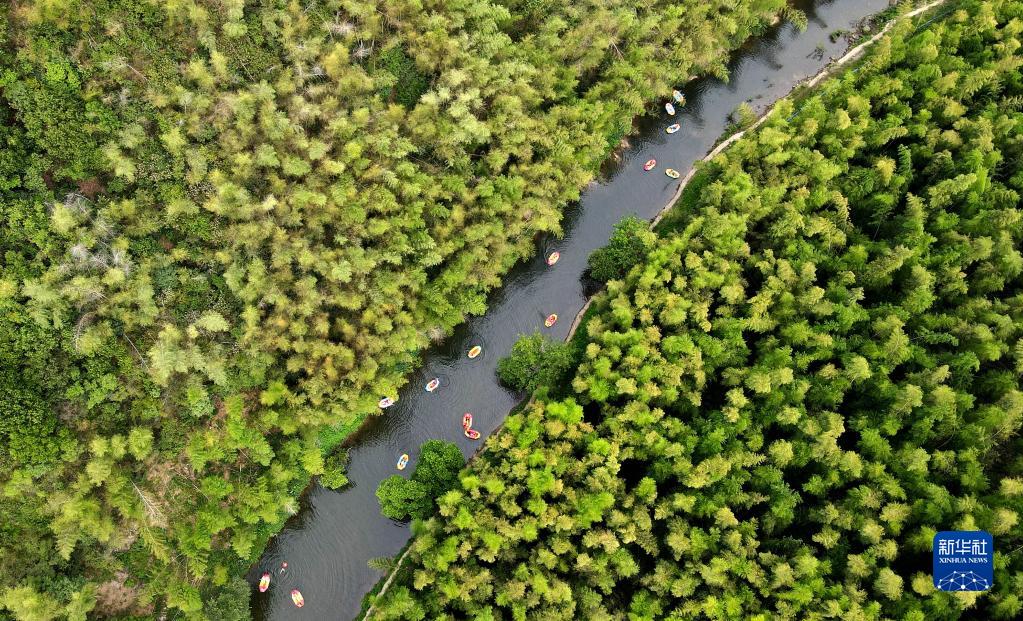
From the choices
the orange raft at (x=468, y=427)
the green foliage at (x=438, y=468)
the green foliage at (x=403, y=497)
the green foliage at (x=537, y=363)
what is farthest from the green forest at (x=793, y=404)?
the orange raft at (x=468, y=427)

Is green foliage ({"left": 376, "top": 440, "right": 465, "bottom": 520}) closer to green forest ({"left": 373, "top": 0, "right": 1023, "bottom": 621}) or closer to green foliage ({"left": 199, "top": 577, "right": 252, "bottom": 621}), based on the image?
green forest ({"left": 373, "top": 0, "right": 1023, "bottom": 621})

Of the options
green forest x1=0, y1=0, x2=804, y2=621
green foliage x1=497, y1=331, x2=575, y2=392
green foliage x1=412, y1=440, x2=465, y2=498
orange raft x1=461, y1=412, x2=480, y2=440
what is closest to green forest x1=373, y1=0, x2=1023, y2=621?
green foliage x1=497, y1=331, x2=575, y2=392

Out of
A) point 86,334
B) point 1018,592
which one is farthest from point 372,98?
point 1018,592

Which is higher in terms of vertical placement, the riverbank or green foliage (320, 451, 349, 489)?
green foliage (320, 451, 349, 489)

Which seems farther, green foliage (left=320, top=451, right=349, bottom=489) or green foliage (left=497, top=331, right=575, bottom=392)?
green foliage (left=497, top=331, right=575, bottom=392)

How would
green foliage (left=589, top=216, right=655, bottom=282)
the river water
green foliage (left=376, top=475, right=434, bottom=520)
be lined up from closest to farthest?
green foliage (left=376, top=475, right=434, bottom=520), the river water, green foliage (left=589, top=216, right=655, bottom=282)

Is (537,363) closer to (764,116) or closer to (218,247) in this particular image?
(218,247)

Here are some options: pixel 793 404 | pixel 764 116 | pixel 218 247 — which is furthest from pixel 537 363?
pixel 764 116

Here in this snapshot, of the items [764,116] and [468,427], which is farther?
[764,116]
